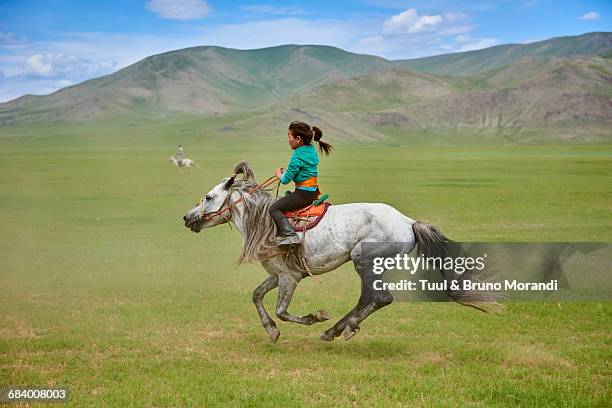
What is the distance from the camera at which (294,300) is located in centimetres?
1191

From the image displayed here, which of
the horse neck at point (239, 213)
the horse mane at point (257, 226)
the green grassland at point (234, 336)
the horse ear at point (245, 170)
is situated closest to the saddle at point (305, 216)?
the horse mane at point (257, 226)

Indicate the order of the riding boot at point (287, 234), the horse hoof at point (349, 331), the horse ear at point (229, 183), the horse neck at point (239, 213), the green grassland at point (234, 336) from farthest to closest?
the horse neck at point (239, 213)
the horse ear at point (229, 183)
the riding boot at point (287, 234)
the horse hoof at point (349, 331)
the green grassland at point (234, 336)

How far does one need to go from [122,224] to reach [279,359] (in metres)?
15.3

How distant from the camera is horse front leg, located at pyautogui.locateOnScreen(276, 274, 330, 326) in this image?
27.6ft

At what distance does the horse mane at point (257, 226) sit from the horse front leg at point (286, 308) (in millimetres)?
204

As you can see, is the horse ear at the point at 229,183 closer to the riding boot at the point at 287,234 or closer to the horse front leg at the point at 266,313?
the riding boot at the point at 287,234

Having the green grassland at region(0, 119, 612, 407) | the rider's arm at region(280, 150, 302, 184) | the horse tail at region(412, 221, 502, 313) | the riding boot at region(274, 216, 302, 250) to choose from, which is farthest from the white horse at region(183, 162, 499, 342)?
the rider's arm at region(280, 150, 302, 184)

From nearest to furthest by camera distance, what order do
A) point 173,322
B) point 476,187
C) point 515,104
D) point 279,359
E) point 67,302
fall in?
point 279,359
point 173,322
point 67,302
point 476,187
point 515,104

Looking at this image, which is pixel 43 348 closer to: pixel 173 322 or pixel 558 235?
pixel 173 322

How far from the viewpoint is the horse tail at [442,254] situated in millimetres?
8359

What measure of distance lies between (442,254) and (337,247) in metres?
1.37

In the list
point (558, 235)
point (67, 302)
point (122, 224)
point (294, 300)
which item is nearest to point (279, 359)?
point (294, 300)

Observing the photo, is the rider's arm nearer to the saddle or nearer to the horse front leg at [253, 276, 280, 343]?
the saddle

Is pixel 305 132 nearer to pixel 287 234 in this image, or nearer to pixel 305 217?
pixel 305 217
